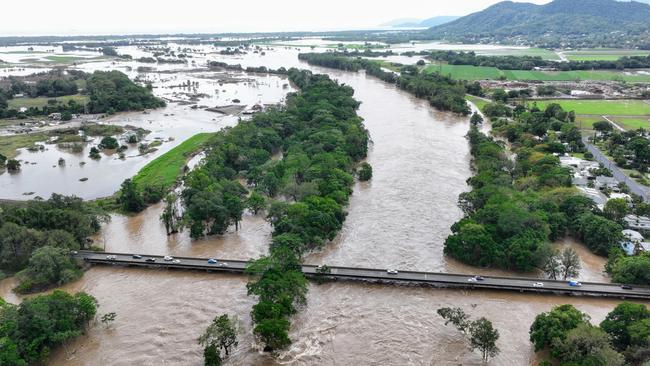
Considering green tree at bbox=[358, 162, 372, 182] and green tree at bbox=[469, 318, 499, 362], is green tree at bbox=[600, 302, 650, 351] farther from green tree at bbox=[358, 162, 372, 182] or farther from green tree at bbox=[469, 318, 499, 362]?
green tree at bbox=[358, 162, 372, 182]

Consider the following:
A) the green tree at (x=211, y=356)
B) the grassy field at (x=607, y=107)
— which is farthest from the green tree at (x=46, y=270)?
the grassy field at (x=607, y=107)

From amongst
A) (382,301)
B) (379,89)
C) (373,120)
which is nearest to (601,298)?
(382,301)

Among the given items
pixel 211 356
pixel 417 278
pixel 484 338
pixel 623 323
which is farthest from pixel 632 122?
pixel 211 356

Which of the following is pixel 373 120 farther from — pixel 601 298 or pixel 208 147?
pixel 601 298

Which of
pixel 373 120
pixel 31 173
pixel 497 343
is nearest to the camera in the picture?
pixel 497 343

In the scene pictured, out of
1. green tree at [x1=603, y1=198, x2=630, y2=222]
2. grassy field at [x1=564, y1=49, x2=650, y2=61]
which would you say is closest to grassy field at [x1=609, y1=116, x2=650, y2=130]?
green tree at [x1=603, y1=198, x2=630, y2=222]

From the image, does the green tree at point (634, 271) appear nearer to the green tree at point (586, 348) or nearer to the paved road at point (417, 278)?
the paved road at point (417, 278)
